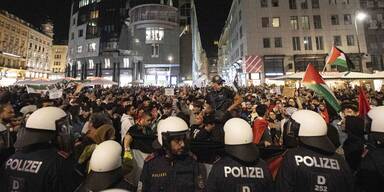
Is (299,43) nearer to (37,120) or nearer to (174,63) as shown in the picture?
(174,63)

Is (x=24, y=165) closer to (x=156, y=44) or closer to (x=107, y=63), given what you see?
(x=156, y=44)

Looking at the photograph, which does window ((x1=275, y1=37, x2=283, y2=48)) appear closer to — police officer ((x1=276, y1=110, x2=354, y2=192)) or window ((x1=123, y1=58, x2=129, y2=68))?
window ((x1=123, y1=58, x2=129, y2=68))

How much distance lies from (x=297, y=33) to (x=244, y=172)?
Answer: 4788 cm

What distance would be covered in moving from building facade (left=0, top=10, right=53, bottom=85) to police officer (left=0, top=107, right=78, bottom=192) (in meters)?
74.4

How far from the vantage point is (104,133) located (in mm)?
4715

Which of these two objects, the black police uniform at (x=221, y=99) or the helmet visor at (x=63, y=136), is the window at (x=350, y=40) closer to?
the black police uniform at (x=221, y=99)

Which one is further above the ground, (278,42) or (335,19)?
(335,19)

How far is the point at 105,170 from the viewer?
7.69 ft

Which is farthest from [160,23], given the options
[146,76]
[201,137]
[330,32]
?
[201,137]

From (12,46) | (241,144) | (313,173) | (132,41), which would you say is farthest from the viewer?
(12,46)

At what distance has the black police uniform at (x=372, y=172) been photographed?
2.86 m

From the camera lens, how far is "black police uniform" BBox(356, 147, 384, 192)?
2863 mm

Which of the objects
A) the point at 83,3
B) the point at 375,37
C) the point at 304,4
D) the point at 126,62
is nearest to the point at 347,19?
the point at 375,37

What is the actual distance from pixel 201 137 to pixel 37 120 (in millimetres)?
3233
